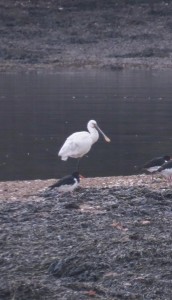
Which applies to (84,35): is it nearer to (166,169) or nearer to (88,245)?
(166,169)

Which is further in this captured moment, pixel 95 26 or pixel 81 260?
pixel 95 26

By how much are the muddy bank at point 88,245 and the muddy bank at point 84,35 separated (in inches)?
1396

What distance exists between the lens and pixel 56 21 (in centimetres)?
5641

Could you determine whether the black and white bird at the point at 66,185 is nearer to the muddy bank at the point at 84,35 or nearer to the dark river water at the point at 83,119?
the dark river water at the point at 83,119

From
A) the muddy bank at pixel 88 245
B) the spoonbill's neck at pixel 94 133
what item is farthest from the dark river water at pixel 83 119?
the muddy bank at pixel 88 245

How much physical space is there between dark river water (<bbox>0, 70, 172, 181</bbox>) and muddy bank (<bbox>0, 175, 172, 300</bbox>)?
5034 mm

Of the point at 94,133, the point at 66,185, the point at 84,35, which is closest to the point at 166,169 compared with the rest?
the point at 66,185

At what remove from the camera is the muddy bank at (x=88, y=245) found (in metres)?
8.57

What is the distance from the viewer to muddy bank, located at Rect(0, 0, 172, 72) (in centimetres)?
4956

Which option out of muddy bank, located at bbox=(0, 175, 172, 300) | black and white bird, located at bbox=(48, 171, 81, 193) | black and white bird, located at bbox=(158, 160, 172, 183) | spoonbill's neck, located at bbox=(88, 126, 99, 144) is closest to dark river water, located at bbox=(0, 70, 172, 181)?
spoonbill's neck, located at bbox=(88, 126, 99, 144)

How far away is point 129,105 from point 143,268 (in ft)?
72.6

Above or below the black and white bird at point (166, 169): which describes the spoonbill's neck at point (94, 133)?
above

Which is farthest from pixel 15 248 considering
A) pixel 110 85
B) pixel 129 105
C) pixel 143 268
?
pixel 110 85

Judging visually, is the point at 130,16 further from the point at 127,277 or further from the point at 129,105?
the point at 127,277
